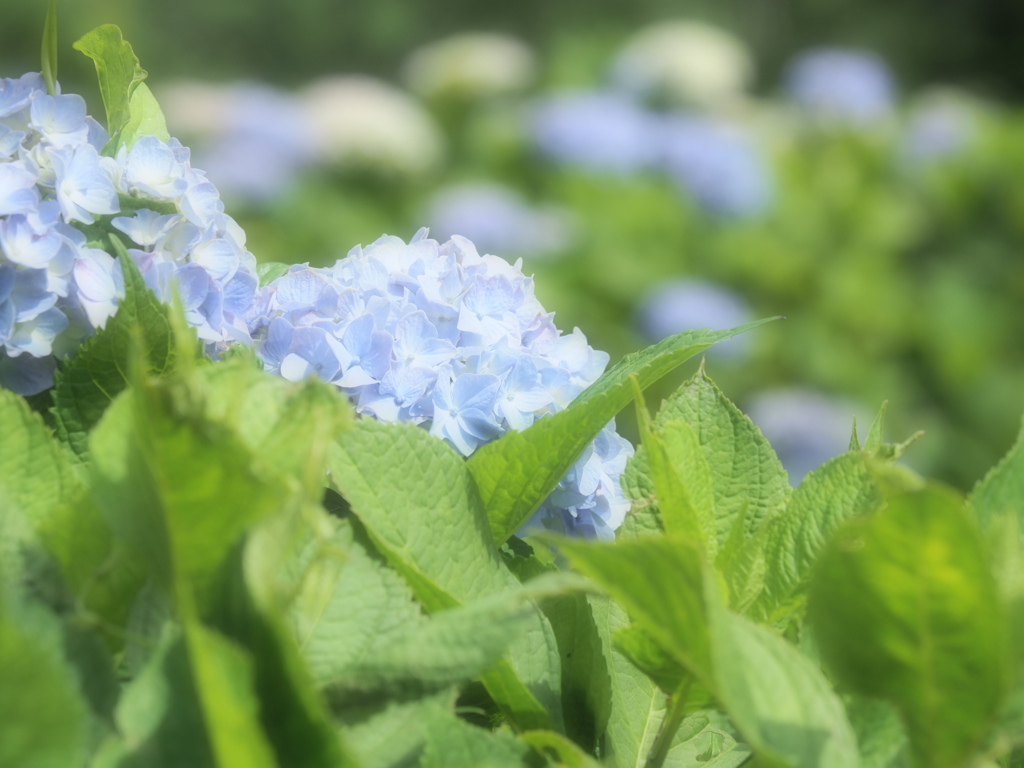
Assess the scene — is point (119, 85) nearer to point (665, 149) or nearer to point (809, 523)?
point (809, 523)

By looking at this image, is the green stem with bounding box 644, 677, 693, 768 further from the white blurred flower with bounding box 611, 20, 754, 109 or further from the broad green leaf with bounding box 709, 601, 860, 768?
the white blurred flower with bounding box 611, 20, 754, 109

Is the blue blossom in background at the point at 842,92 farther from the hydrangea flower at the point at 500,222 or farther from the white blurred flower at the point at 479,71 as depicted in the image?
the hydrangea flower at the point at 500,222

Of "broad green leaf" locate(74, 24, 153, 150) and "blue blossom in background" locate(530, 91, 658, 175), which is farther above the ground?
"broad green leaf" locate(74, 24, 153, 150)

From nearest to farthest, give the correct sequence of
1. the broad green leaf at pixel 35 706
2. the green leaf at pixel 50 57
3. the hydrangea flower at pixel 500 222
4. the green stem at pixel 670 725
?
1. the broad green leaf at pixel 35 706
2. the green stem at pixel 670 725
3. the green leaf at pixel 50 57
4. the hydrangea flower at pixel 500 222

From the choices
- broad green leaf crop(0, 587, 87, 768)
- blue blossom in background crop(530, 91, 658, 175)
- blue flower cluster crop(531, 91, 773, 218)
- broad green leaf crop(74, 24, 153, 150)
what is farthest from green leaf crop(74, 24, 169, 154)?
blue blossom in background crop(530, 91, 658, 175)

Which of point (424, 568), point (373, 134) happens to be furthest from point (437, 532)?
point (373, 134)

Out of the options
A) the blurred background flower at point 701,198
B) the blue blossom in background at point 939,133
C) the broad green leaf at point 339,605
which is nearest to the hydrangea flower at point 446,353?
the broad green leaf at point 339,605
